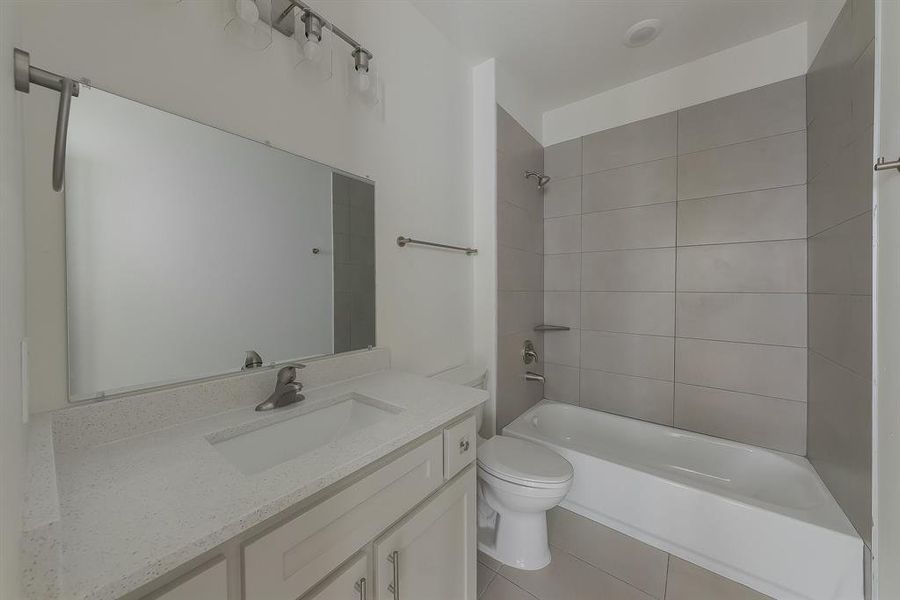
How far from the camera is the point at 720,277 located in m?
1.93

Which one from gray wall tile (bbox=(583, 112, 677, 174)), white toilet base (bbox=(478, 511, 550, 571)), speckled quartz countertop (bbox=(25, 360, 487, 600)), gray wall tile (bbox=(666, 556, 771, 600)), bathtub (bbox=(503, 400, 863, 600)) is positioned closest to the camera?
speckled quartz countertop (bbox=(25, 360, 487, 600))

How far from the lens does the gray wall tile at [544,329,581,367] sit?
7.97ft

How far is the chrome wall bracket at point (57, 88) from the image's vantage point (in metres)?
0.48

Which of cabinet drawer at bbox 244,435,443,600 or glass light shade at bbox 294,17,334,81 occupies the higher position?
glass light shade at bbox 294,17,334,81

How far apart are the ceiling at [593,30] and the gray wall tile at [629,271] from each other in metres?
1.13

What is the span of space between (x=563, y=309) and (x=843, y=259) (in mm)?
1383

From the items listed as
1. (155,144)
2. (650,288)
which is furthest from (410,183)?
(650,288)

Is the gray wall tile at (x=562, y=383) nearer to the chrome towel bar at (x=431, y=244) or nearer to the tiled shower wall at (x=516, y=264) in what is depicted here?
the tiled shower wall at (x=516, y=264)

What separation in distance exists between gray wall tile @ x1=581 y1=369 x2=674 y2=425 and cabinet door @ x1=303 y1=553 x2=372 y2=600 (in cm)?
198

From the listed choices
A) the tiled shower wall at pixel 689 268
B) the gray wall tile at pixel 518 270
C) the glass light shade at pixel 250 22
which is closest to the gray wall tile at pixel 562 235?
the tiled shower wall at pixel 689 268

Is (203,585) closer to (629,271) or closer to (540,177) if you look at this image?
(629,271)

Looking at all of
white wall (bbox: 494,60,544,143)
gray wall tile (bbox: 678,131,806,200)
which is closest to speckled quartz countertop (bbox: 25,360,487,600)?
white wall (bbox: 494,60,544,143)

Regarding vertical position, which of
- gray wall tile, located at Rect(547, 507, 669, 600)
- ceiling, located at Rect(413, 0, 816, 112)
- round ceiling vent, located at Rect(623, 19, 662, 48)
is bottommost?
gray wall tile, located at Rect(547, 507, 669, 600)

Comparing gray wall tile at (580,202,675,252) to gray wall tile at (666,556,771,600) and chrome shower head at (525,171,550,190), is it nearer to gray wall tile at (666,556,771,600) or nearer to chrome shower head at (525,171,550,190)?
chrome shower head at (525,171,550,190)
